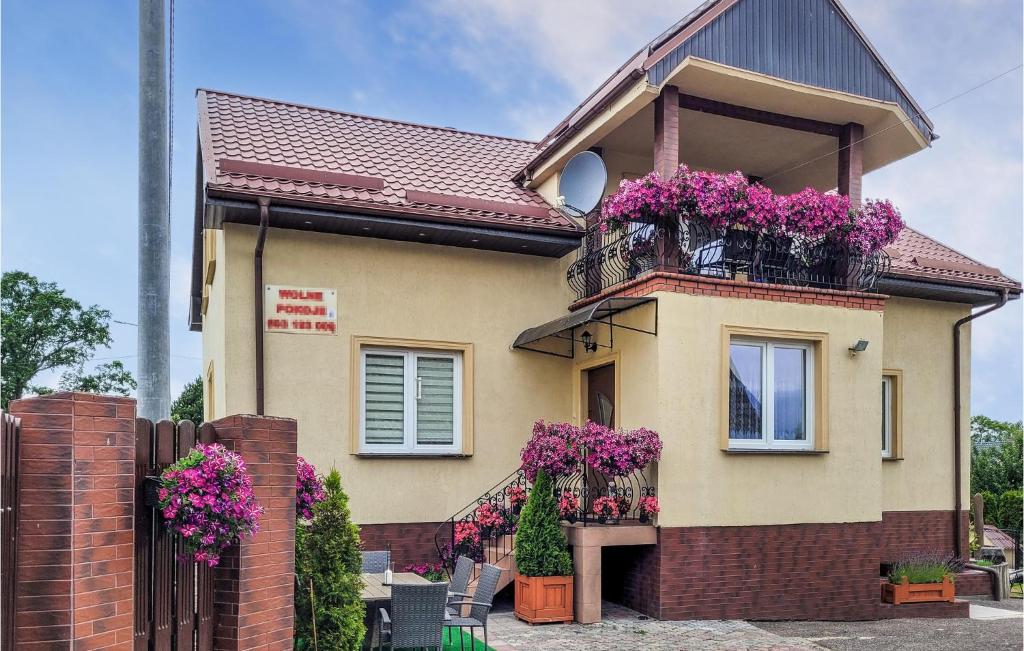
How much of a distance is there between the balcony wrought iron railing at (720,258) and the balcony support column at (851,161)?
877 mm

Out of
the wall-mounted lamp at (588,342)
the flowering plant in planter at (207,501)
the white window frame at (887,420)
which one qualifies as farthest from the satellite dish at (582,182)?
the flowering plant in planter at (207,501)

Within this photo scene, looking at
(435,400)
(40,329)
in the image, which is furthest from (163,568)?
(40,329)

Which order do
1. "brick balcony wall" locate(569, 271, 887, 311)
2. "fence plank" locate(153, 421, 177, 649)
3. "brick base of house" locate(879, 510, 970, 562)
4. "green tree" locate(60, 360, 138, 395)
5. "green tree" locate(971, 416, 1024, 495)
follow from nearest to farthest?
"fence plank" locate(153, 421, 177, 649) < "brick balcony wall" locate(569, 271, 887, 311) < "brick base of house" locate(879, 510, 970, 562) < "green tree" locate(971, 416, 1024, 495) < "green tree" locate(60, 360, 138, 395)

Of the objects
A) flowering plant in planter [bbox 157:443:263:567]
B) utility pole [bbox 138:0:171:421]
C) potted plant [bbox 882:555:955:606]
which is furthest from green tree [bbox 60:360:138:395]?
flowering plant in planter [bbox 157:443:263:567]

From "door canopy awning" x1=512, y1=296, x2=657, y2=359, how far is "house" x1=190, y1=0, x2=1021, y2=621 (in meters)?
0.05

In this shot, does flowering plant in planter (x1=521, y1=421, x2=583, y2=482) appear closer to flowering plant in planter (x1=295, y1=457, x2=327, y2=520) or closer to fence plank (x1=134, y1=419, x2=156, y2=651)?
flowering plant in planter (x1=295, y1=457, x2=327, y2=520)

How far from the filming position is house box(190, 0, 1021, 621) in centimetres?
1007

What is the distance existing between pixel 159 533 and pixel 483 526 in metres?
5.87

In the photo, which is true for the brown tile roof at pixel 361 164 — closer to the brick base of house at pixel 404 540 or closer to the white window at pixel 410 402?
the white window at pixel 410 402

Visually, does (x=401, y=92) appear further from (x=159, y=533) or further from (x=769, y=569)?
(x=159, y=533)

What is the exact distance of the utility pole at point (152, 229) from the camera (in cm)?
601

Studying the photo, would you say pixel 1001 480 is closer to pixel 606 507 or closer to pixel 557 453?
pixel 606 507

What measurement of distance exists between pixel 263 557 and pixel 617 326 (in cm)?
589

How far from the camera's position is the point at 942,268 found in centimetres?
1360
